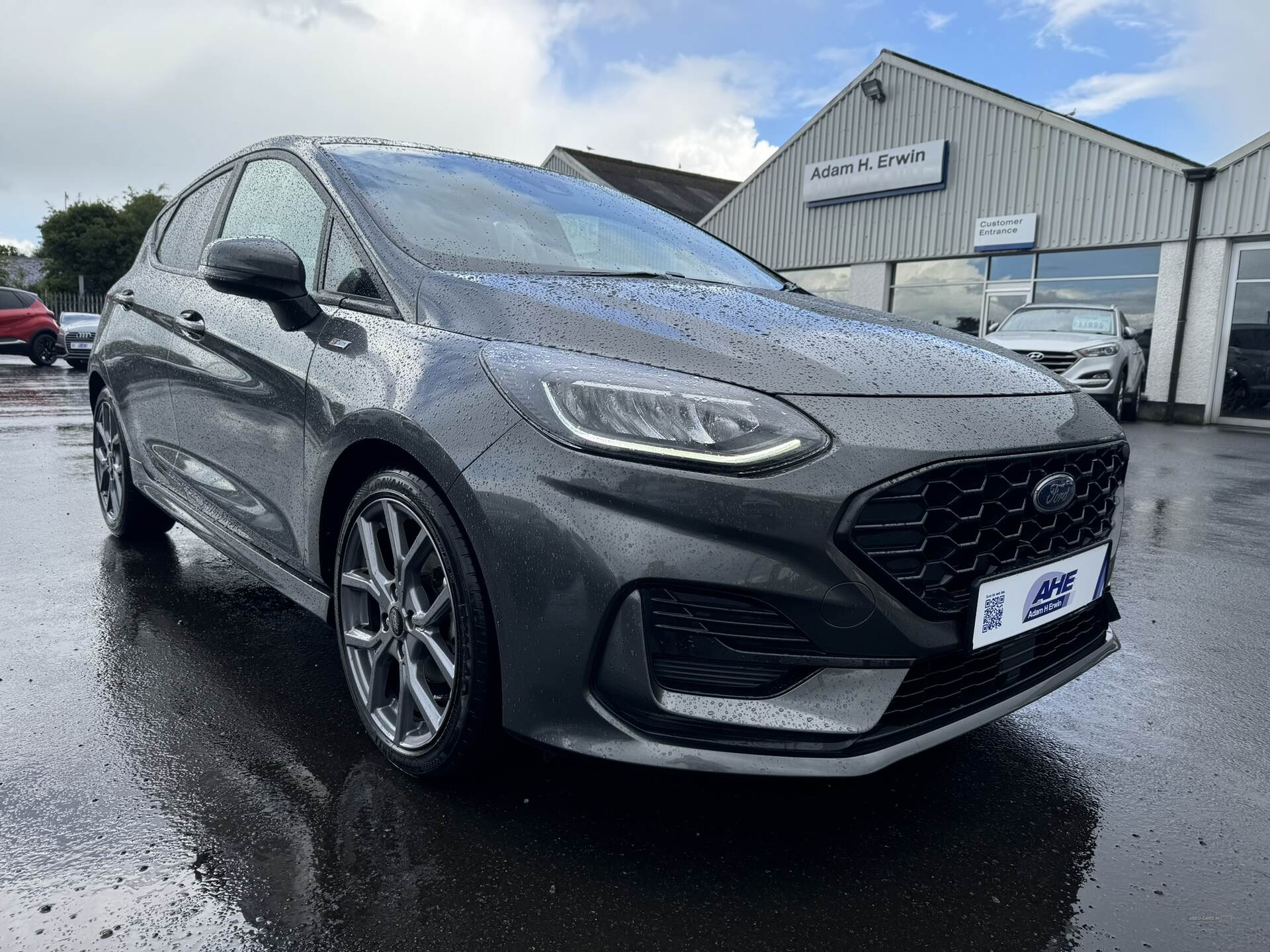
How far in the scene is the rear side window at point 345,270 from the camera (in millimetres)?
2338

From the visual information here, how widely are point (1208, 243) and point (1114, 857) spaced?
48.9ft

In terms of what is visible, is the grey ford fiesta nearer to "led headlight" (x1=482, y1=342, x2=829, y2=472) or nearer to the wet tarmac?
"led headlight" (x1=482, y1=342, x2=829, y2=472)

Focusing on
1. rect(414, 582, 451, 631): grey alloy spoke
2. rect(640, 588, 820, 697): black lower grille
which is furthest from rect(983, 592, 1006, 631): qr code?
rect(414, 582, 451, 631): grey alloy spoke

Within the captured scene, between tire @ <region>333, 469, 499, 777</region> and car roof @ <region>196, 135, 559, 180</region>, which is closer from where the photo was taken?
tire @ <region>333, 469, 499, 777</region>

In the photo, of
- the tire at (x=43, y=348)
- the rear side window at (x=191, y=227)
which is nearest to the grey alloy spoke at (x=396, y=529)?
the rear side window at (x=191, y=227)

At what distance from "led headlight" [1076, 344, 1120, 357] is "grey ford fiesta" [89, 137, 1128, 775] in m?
10.0

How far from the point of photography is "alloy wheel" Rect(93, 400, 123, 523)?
13.5 ft

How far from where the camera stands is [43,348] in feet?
62.4

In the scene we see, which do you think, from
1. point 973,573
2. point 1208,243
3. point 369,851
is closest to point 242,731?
point 369,851

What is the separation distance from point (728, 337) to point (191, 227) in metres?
2.61

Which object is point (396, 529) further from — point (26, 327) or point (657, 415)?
point (26, 327)

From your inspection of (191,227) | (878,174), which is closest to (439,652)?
(191,227)

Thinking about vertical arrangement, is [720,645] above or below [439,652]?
above

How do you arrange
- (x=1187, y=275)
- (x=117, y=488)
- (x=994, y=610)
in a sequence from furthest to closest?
(x=1187, y=275)
(x=117, y=488)
(x=994, y=610)
